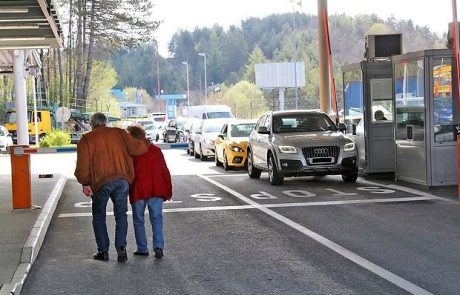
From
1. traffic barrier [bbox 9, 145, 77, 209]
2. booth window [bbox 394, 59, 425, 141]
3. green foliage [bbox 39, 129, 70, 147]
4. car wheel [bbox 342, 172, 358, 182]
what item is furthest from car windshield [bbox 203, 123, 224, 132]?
Answer: green foliage [bbox 39, 129, 70, 147]

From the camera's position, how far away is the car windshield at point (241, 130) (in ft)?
72.3

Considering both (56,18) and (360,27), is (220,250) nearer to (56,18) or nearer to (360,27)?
(56,18)

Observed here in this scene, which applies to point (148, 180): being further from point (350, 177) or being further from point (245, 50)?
point (245, 50)

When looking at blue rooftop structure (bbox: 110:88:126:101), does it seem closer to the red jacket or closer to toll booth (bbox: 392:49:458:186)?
toll booth (bbox: 392:49:458:186)

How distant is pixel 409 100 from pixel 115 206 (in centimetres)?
866

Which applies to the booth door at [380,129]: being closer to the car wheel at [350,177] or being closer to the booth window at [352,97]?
the booth window at [352,97]

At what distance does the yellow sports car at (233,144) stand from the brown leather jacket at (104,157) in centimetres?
1273

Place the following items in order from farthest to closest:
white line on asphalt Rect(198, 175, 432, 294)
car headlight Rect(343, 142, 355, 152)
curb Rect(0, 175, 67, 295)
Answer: car headlight Rect(343, 142, 355, 152), curb Rect(0, 175, 67, 295), white line on asphalt Rect(198, 175, 432, 294)

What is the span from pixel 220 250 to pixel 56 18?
8.27 metres

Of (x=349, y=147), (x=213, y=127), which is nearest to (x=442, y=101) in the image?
(x=349, y=147)

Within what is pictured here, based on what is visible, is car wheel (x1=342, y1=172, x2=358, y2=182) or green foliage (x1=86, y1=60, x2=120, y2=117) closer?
car wheel (x1=342, y1=172, x2=358, y2=182)

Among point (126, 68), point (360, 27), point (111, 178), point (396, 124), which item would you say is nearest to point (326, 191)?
point (396, 124)

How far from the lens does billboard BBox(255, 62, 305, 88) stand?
71.2 metres

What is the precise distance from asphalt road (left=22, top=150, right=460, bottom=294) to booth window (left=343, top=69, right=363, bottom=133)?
334cm
